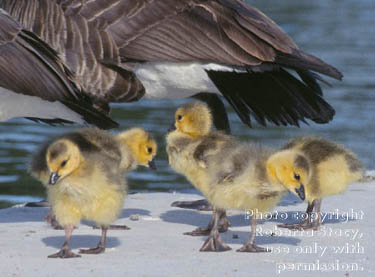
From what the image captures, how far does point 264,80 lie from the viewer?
7.27 metres

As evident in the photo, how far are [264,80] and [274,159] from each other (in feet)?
6.62

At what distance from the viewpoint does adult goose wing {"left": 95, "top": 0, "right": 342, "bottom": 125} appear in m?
7.04

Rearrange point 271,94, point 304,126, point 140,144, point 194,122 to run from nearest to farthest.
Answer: point 194,122 → point 140,144 → point 271,94 → point 304,126

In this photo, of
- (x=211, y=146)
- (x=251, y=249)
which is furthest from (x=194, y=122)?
(x=251, y=249)

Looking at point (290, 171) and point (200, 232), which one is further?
point (200, 232)

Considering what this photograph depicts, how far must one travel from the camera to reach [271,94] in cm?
730

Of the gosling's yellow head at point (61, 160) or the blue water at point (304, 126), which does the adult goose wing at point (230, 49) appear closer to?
the blue water at point (304, 126)

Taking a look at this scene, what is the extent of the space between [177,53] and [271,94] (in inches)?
29.8

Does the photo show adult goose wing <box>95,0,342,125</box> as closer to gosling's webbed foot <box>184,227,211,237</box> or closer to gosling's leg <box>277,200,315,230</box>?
gosling's leg <box>277,200,315,230</box>

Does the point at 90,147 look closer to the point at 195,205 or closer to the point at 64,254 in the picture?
the point at 64,254

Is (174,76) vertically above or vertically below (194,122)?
above

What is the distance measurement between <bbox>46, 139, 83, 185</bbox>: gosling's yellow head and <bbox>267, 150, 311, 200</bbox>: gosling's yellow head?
39.5 inches

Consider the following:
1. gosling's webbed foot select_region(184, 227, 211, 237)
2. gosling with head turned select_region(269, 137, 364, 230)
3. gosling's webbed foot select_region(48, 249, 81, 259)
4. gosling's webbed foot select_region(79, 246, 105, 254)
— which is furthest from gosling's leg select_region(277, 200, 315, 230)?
gosling's webbed foot select_region(48, 249, 81, 259)

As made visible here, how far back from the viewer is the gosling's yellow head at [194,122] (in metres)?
6.28
